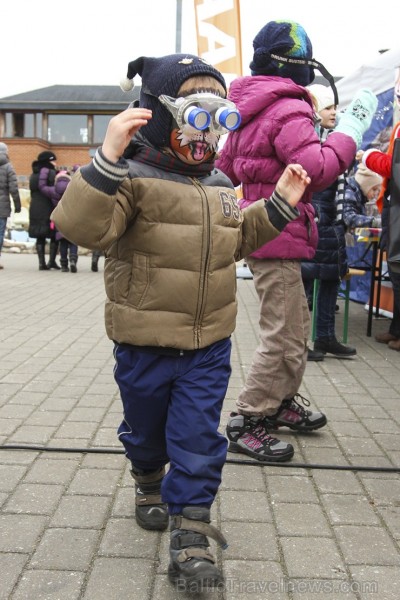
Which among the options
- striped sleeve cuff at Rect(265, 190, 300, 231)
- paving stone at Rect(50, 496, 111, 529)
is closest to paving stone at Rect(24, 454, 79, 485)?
paving stone at Rect(50, 496, 111, 529)

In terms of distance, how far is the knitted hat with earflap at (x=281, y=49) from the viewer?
132 inches

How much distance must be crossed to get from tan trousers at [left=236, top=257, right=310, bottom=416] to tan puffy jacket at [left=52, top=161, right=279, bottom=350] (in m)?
1.05

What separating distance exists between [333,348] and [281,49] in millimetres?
3152

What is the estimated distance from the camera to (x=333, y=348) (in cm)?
592

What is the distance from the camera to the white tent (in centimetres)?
733

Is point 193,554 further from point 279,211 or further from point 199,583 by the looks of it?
point 279,211

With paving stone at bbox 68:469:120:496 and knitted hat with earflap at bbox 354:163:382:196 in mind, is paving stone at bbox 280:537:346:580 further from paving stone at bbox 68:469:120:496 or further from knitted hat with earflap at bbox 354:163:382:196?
knitted hat with earflap at bbox 354:163:382:196

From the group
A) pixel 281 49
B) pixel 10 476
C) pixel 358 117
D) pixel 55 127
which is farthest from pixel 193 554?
pixel 55 127

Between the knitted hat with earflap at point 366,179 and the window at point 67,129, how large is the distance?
35.1m

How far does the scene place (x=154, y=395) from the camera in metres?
2.36

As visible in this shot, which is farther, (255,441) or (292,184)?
(255,441)

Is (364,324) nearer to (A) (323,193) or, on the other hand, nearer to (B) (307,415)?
(A) (323,193)

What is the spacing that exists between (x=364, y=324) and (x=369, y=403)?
3.48 m

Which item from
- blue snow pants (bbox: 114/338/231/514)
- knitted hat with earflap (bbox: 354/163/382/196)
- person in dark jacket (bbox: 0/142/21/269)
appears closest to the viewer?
blue snow pants (bbox: 114/338/231/514)
